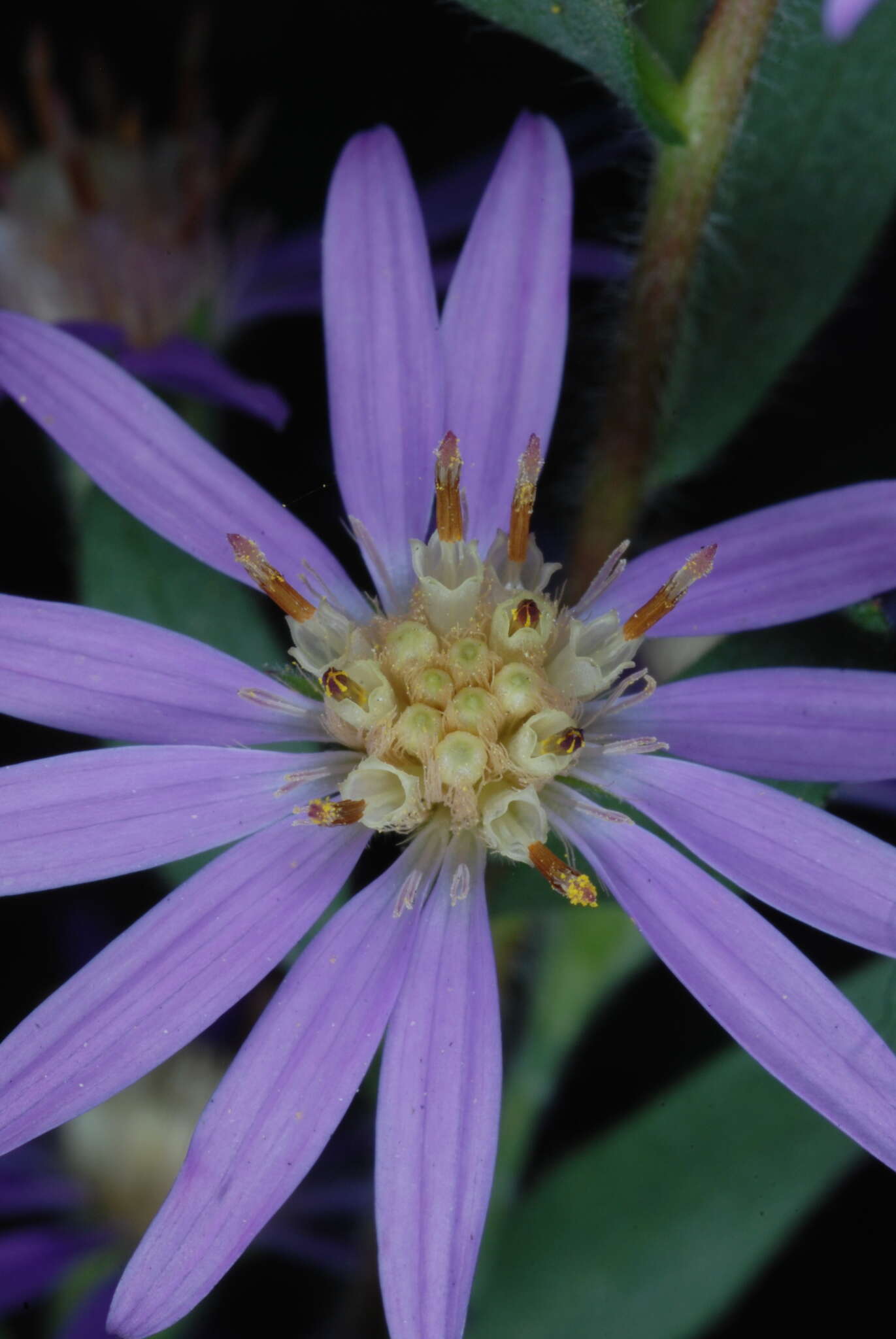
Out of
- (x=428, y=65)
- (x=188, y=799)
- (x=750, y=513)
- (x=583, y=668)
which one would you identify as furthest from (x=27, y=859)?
(x=428, y=65)

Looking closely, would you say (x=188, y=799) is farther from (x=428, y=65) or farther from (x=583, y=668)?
(x=428, y=65)

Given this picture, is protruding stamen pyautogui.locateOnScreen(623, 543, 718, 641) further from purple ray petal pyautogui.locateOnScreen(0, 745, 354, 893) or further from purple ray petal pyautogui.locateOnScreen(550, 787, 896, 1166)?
purple ray petal pyautogui.locateOnScreen(0, 745, 354, 893)

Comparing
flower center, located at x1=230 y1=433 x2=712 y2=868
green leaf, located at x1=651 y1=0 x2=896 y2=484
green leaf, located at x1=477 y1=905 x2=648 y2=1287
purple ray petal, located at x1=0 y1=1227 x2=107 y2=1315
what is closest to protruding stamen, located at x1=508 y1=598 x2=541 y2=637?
flower center, located at x1=230 y1=433 x2=712 y2=868

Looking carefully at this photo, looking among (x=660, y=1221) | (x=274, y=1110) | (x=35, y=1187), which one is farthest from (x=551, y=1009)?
(x=35, y=1187)

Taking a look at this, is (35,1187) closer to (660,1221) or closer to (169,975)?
(660,1221)

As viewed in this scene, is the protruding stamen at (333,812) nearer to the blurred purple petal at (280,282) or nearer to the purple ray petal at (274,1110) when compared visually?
the purple ray petal at (274,1110)
